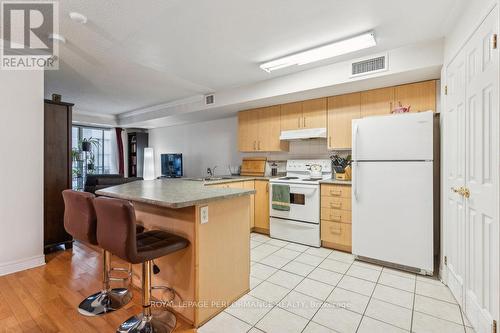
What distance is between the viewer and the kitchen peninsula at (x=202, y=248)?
1.73 m

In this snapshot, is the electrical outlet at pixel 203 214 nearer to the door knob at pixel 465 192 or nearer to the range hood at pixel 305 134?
the door knob at pixel 465 192

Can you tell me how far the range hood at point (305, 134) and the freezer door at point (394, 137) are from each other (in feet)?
2.38

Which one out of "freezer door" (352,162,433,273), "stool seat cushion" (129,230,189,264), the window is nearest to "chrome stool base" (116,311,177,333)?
"stool seat cushion" (129,230,189,264)

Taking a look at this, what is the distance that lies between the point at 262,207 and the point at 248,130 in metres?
1.46

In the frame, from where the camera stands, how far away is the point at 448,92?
2291 millimetres

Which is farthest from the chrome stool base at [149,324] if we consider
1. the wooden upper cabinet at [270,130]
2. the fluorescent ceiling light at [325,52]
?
the wooden upper cabinet at [270,130]

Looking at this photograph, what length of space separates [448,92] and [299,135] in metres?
1.84

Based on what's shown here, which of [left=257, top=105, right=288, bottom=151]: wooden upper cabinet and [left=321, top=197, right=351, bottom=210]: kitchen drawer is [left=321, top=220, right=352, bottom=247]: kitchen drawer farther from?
[left=257, top=105, right=288, bottom=151]: wooden upper cabinet

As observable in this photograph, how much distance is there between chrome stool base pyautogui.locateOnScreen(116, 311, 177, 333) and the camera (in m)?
1.66

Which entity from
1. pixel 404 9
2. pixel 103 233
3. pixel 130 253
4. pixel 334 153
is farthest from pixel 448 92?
pixel 103 233

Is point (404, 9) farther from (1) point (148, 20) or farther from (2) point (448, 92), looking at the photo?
(1) point (148, 20)

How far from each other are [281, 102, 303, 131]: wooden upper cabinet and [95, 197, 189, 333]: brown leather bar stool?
270cm

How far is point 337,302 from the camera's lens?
2.05 metres

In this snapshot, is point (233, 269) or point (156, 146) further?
point (156, 146)
